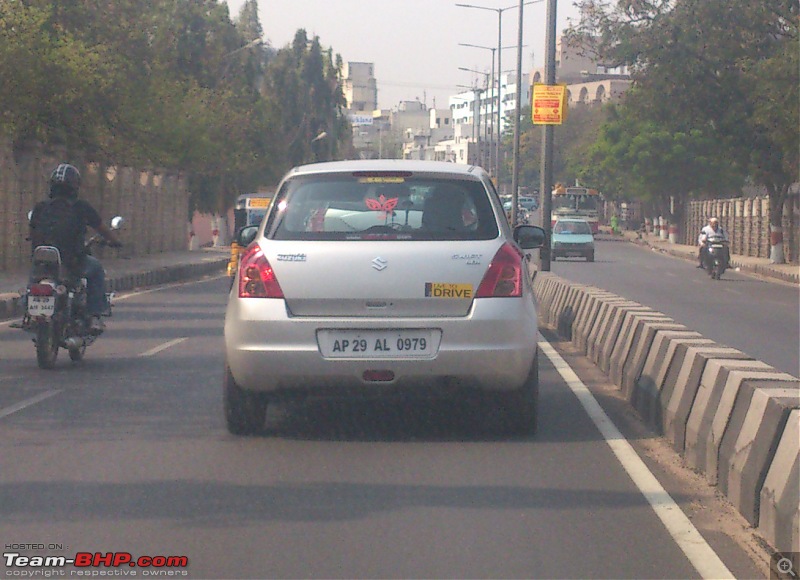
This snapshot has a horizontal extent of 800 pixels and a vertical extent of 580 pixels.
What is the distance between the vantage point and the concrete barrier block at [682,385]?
8078 mm

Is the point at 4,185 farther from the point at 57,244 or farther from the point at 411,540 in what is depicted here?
the point at 411,540

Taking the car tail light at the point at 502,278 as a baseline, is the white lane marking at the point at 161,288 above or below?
below

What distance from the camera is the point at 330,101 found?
8369 centimetres

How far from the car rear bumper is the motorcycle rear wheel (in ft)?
13.9

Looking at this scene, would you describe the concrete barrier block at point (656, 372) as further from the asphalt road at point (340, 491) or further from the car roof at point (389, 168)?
the car roof at point (389, 168)

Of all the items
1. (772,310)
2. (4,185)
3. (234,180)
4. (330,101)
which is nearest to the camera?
(772,310)

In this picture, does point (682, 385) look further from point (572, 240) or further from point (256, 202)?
point (256, 202)

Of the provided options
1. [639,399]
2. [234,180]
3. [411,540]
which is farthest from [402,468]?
[234,180]

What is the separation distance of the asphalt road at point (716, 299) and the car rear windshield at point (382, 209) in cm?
611

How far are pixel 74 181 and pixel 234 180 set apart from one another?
152 feet

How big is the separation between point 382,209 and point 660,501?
8.66 ft

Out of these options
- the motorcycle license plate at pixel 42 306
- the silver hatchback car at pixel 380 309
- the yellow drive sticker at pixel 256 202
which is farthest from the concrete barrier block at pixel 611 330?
the yellow drive sticker at pixel 256 202

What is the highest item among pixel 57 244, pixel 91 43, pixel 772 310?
pixel 91 43

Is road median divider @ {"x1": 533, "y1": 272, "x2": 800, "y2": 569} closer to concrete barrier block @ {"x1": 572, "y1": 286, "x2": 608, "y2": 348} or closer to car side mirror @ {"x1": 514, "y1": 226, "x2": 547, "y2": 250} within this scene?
car side mirror @ {"x1": 514, "y1": 226, "x2": 547, "y2": 250}
